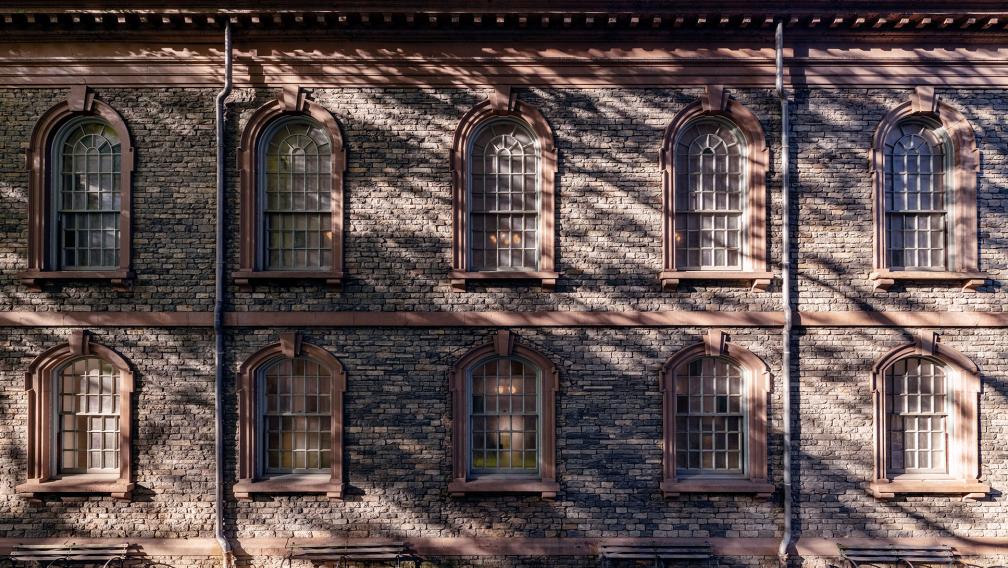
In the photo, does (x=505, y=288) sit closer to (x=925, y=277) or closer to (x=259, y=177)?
(x=259, y=177)

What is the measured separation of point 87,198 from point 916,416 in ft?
43.9

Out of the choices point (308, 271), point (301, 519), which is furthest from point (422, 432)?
point (308, 271)

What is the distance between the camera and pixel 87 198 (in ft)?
28.8

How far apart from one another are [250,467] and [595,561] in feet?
17.7

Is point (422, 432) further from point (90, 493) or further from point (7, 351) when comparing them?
point (7, 351)

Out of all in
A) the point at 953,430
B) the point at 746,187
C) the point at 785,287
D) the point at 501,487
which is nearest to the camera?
the point at 501,487

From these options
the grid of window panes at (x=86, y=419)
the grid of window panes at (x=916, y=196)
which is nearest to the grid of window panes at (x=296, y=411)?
the grid of window panes at (x=86, y=419)

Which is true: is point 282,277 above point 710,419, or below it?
above

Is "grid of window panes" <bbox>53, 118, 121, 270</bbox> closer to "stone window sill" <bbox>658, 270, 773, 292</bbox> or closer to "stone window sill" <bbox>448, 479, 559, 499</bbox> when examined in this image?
"stone window sill" <bbox>448, 479, 559, 499</bbox>

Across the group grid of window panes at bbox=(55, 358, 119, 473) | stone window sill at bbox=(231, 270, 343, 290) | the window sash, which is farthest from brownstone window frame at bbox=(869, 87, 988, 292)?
grid of window panes at bbox=(55, 358, 119, 473)

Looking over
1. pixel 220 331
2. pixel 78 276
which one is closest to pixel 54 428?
pixel 78 276

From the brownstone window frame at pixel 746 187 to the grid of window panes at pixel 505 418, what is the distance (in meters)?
2.69

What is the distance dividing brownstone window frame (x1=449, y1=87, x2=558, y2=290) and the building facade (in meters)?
0.05

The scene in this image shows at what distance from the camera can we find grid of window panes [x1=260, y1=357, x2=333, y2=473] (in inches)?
344
